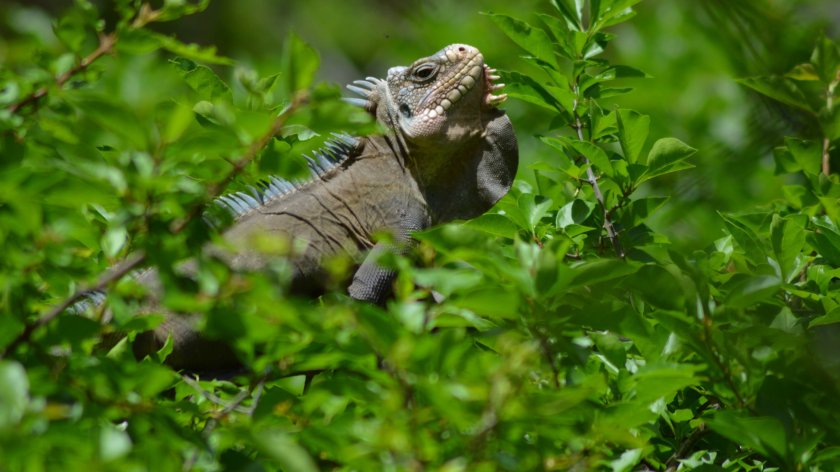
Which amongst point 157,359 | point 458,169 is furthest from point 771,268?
point 458,169

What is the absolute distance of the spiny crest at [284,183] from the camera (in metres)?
3.23

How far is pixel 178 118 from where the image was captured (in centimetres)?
137

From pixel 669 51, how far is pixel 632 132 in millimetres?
2000

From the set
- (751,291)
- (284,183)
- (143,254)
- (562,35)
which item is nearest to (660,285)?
(751,291)

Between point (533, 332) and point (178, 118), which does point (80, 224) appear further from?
point (533, 332)

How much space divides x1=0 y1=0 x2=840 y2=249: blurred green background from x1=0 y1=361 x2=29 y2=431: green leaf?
0.65 meters

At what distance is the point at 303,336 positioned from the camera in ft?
4.80

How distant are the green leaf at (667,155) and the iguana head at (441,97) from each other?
105 centimetres

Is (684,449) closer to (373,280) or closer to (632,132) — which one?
(632,132)

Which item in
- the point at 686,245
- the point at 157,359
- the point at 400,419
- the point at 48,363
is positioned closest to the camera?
the point at 400,419

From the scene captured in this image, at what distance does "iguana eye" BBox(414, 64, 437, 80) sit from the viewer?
352cm

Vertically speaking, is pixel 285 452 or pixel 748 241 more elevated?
pixel 285 452

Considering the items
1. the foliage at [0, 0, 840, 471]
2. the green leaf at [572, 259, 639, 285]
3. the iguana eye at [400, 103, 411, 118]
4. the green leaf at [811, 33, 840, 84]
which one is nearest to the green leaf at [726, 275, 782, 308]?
the foliage at [0, 0, 840, 471]

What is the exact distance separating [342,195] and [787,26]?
1.96 metres
